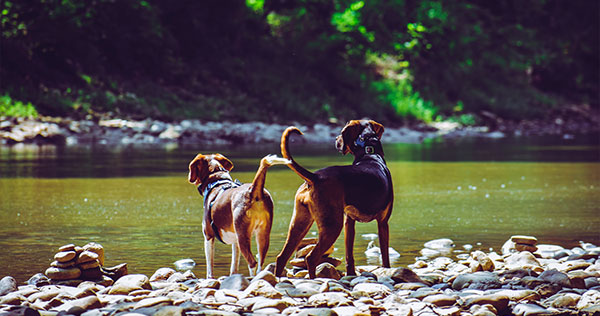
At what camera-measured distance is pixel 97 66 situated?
32.8 metres

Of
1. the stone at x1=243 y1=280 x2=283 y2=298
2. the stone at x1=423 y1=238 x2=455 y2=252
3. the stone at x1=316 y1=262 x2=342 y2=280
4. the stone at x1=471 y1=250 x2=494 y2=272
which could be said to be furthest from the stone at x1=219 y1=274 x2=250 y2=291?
the stone at x1=423 y1=238 x2=455 y2=252

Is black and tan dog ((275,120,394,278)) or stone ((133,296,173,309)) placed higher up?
black and tan dog ((275,120,394,278))

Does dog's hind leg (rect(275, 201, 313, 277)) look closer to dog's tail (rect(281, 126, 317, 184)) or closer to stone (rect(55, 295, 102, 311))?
dog's tail (rect(281, 126, 317, 184))

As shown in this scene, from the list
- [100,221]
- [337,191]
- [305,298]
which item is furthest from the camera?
[100,221]

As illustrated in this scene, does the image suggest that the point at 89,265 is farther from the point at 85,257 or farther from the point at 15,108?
the point at 15,108

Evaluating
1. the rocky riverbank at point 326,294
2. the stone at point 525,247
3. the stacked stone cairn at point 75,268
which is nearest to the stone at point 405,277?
the rocky riverbank at point 326,294

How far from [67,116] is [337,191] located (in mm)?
23911

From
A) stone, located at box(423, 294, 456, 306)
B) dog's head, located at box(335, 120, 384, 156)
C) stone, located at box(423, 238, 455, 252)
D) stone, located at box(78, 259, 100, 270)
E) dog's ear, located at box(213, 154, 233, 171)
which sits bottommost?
stone, located at box(423, 238, 455, 252)

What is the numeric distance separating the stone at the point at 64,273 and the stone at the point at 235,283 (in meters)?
1.22

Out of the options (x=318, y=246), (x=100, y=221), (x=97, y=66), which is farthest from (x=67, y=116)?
(x=318, y=246)

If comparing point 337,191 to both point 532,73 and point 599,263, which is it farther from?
point 532,73

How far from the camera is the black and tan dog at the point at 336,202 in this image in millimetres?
6297

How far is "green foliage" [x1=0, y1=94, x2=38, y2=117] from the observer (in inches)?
1093

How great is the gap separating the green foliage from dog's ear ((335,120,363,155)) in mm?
22867
